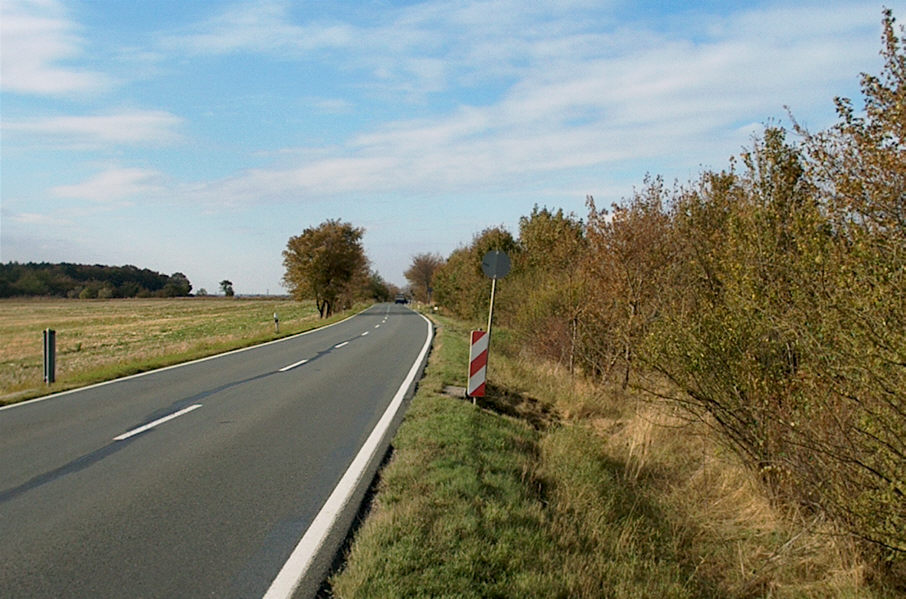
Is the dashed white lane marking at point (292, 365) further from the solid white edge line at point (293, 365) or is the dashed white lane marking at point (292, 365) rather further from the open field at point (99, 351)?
the open field at point (99, 351)

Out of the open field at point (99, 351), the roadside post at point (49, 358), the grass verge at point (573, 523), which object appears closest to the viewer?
the grass verge at point (573, 523)

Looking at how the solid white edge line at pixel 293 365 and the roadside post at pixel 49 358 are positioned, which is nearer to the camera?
the roadside post at pixel 49 358

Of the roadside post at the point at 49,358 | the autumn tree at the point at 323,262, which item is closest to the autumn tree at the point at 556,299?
the roadside post at the point at 49,358

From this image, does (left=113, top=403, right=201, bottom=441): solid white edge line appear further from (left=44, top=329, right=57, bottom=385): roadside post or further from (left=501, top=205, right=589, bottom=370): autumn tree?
(left=501, top=205, right=589, bottom=370): autumn tree

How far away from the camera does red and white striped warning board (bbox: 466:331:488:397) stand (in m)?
10.4

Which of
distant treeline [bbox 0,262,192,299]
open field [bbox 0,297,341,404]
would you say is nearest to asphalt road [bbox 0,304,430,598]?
open field [bbox 0,297,341,404]

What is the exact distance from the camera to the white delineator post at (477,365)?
10.4 m

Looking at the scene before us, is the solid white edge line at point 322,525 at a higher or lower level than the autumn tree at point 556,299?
lower

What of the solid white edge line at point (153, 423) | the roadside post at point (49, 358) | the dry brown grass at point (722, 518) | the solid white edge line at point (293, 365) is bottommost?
the dry brown grass at point (722, 518)

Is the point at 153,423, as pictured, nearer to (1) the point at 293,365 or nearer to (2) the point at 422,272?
(1) the point at 293,365

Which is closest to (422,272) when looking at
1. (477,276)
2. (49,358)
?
(477,276)

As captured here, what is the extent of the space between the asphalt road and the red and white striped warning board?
1.48 metres

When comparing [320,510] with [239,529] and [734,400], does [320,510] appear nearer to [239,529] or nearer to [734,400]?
[239,529]

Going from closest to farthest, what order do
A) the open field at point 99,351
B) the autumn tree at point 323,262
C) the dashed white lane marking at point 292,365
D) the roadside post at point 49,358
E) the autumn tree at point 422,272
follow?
the roadside post at point 49,358 < the open field at point 99,351 < the dashed white lane marking at point 292,365 < the autumn tree at point 323,262 < the autumn tree at point 422,272
